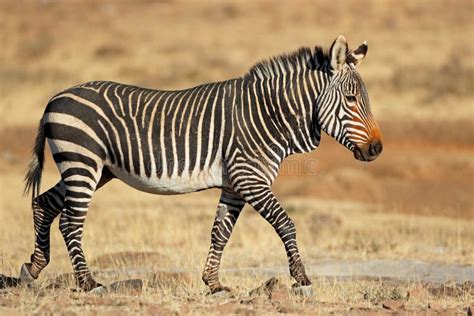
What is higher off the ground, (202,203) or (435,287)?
(202,203)

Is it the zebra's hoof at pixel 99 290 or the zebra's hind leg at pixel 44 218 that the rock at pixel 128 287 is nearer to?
the zebra's hoof at pixel 99 290

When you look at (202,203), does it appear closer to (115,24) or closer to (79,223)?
(79,223)

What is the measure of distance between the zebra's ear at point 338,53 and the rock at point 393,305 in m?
2.44

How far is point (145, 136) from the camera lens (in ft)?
28.7

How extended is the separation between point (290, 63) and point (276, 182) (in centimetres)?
1278

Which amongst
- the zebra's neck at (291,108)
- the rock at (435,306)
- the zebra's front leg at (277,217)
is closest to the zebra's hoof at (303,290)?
the zebra's front leg at (277,217)

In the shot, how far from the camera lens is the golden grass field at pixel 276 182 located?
28.3ft

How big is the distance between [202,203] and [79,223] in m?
9.73

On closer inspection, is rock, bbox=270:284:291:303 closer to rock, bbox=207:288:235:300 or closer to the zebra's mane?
rock, bbox=207:288:235:300

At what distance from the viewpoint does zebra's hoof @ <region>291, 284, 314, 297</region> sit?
835 cm

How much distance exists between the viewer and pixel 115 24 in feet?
141

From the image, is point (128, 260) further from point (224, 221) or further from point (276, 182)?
point (276, 182)

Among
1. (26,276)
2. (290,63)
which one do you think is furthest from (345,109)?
(26,276)

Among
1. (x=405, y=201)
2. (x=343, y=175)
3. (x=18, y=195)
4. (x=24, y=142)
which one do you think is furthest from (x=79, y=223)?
(x=24, y=142)
